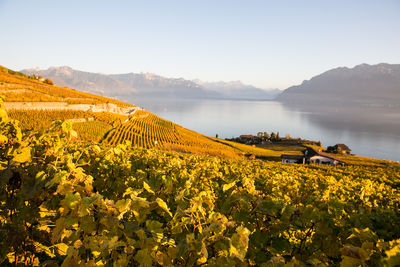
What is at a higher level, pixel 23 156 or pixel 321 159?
pixel 23 156

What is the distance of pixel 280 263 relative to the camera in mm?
1862

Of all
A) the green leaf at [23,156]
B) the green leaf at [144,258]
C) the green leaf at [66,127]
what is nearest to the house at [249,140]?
the green leaf at [66,127]

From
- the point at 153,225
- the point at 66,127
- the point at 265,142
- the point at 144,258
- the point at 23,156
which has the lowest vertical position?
the point at 265,142

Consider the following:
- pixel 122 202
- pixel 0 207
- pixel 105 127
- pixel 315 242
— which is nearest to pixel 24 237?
pixel 0 207

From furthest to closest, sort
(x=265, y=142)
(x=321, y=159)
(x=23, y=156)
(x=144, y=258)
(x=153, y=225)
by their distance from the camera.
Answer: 1. (x=265, y=142)
2. (x=321, y=159)
3. (x=23, y=156)
4. (x=153, y=225)
5. (x=144, y=258)

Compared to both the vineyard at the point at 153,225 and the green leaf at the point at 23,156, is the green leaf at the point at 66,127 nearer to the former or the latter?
the vineyard at the point at 153,225

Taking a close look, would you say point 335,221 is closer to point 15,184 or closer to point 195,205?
point 195,205

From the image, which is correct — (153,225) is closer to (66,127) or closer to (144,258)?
(144,258)

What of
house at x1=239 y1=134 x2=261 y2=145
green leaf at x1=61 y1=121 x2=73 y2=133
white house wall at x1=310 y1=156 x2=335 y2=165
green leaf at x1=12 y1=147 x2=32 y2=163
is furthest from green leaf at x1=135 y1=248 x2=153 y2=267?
house at x1=239 y1=134 x2=261 y2=145

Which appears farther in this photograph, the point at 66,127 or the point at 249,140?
the point at 249,140

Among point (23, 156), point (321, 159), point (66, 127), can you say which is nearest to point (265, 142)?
point (321, 159)

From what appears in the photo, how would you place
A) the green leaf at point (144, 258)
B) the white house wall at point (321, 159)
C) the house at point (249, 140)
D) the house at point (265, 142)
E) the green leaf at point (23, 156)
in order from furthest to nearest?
the house at point (249, 140) < the house at point (265, 142) < the white house wall at point (321, 159) < the green leaf at point (23, 156) < the green leaf at point (144, 258)

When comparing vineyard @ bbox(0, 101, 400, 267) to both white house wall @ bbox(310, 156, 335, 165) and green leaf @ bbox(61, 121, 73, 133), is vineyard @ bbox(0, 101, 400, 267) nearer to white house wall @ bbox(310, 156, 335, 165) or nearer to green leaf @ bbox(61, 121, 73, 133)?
green leaf @ bbox(61, 121, 73, 133)

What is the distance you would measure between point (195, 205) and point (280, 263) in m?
0.93
